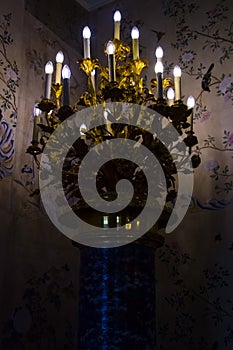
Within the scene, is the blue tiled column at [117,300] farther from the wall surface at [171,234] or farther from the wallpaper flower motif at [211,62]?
the wallpaper flower motif at [211,62]

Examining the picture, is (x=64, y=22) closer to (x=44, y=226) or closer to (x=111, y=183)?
(x=44, y=226)

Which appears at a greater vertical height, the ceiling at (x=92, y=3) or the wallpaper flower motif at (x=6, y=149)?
the ceiling at (x=92, y=3)

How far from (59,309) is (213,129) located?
2.35 ft

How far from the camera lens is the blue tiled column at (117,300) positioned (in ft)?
3.09

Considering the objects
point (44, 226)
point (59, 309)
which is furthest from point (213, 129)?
point (59, 309)

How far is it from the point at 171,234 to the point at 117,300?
0.50m

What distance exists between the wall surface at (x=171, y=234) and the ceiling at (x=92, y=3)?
284 millimetres

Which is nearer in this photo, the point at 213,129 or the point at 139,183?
the point at 139,183

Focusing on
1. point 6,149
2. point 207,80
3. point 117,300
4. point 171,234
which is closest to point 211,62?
point 207,80

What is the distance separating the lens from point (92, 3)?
1852mm

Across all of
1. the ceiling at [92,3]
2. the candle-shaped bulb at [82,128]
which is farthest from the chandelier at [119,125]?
the ceiling at [92,3]

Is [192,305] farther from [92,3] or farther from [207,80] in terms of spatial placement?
[92,3]

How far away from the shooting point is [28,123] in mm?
1445

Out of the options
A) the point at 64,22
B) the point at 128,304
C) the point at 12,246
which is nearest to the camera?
the point at 128,304
